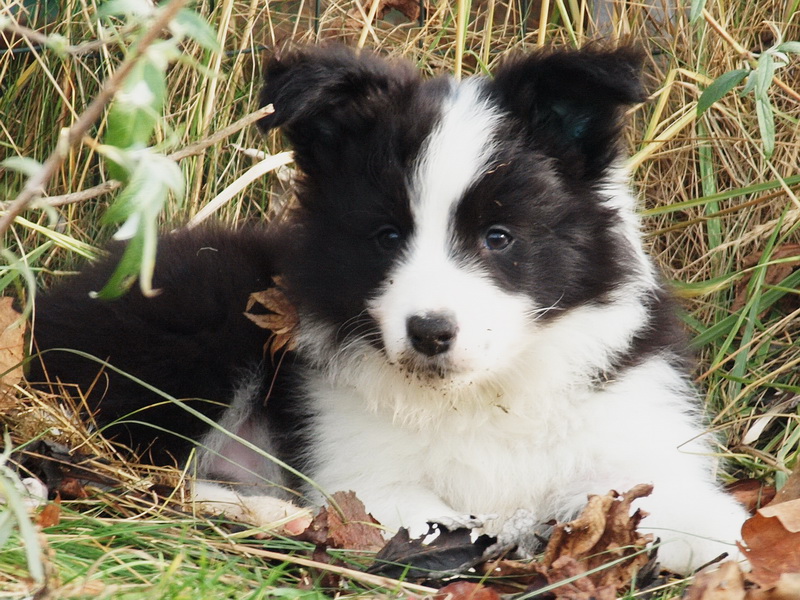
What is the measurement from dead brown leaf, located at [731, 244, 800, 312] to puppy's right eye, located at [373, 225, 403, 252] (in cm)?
173

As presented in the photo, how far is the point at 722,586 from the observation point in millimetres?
2188

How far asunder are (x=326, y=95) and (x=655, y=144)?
180cm

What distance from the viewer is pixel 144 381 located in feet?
10.7

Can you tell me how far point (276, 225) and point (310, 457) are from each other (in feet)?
3.34

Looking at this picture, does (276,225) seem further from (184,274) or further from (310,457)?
(310,457)

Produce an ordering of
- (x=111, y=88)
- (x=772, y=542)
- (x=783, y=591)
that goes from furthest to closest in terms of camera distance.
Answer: (x=772, y=542) < (x=783, y=591) < (x=111, y=88)

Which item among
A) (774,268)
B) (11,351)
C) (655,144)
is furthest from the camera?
(655,144)

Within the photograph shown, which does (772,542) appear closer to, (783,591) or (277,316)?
(783,591)

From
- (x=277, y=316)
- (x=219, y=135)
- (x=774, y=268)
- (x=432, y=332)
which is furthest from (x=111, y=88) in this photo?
(x=774, y=268)

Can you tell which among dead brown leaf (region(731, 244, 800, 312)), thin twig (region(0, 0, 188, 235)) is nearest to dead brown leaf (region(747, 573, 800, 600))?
thin twig (region(0, 0, 188, 235))

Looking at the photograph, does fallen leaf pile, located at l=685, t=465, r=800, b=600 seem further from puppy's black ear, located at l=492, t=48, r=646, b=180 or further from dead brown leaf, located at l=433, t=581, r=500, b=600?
puppy's black ear, located at l=492, t=48, r=646, b=180

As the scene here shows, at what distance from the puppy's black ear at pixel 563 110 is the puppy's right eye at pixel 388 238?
0.49 meters

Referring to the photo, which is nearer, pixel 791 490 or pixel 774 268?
pixel 791 490

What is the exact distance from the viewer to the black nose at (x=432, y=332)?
8.15 ft
